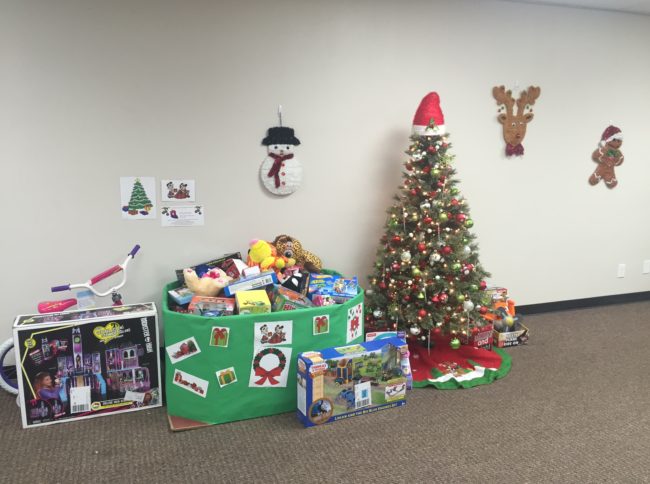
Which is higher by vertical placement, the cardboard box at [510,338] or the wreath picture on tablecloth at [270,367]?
the wreath picture on tablecloth at [270,367]

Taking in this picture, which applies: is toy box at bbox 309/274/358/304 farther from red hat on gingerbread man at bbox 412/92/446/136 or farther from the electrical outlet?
the electrical outlet

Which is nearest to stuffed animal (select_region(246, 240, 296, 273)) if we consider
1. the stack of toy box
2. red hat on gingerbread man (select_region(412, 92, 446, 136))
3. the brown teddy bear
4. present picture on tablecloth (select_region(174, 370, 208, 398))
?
present picture on tablecloth (select_region(174, 370, 208, 398))

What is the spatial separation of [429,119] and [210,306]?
1793mm

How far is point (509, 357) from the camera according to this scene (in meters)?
3.34

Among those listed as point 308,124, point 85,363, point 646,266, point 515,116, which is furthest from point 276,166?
point 646,266

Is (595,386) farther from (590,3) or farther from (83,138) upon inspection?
(83,138)

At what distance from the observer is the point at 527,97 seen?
12.6ft

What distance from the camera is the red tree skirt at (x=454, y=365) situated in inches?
117

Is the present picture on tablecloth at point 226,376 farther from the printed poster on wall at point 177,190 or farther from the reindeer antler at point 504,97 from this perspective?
the reindeer antler at point 504,97

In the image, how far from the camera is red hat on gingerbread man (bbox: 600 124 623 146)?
4160mm

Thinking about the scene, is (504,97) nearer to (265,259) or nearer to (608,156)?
(608,156)

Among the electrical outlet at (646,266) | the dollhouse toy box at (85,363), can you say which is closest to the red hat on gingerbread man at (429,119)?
the dollhouse toy box at (85,363)

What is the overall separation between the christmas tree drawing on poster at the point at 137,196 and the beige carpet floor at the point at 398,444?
1144mm

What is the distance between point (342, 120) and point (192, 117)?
0.99 m
